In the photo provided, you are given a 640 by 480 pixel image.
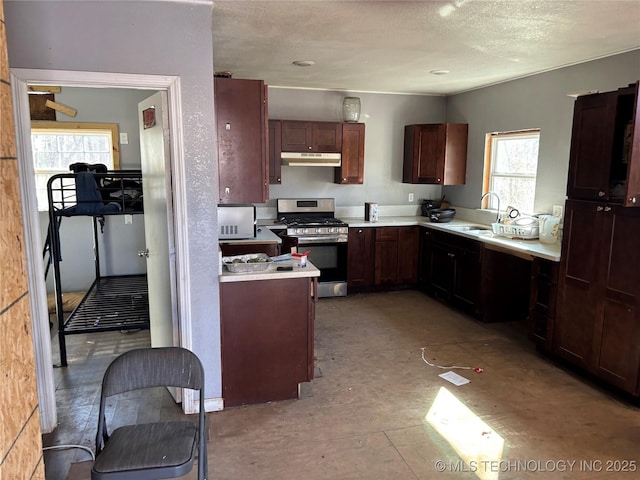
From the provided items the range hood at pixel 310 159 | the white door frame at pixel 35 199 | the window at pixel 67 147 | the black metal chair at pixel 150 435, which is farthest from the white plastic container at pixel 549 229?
the window at pixel 67 147

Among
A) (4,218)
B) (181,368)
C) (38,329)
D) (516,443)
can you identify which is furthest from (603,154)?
(38,329)

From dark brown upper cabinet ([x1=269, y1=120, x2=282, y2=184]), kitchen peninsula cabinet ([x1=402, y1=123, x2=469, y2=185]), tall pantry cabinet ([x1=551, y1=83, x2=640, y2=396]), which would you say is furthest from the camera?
kitchen peninsula cabinet ([x1=402, y1=123, x2=469, y2=185])

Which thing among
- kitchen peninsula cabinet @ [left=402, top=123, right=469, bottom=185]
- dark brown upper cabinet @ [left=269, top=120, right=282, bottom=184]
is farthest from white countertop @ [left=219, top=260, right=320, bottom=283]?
kitchen peninsula cabinet @ [left=402, top=123, right=469, bottom=185]

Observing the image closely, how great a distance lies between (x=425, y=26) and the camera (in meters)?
2.85

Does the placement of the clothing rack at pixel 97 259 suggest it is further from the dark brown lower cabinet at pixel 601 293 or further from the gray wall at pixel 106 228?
the dark brown lower cabinet at pixel 601 293

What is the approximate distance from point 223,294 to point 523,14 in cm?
250

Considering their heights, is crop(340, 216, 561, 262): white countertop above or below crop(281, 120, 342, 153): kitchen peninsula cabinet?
below

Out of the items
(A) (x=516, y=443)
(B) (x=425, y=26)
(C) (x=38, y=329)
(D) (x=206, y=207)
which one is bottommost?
(A) (x=516, y=443)

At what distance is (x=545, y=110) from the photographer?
169 inches

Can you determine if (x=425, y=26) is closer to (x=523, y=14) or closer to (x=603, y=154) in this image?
(x=523, y=14)

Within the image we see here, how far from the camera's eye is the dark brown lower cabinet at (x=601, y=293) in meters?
2.87

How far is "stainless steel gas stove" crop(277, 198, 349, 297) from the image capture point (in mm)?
5055

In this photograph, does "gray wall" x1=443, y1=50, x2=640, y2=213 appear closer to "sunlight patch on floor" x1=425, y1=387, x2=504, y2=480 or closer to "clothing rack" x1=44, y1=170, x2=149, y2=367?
"sunlight patch on floor" x1=425, y1=387, x2=504, y2=480

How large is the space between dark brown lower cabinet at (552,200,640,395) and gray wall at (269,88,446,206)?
2760 mm
